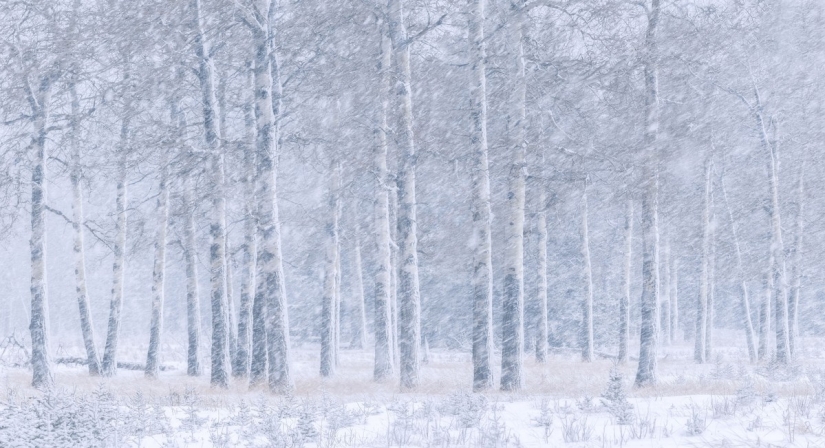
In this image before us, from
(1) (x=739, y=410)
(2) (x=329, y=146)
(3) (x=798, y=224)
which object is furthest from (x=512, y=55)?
(3) (x=798, y=224)

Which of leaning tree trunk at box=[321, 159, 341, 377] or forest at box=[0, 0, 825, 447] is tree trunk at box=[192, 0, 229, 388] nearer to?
forest at box=[0, 0, 825, 447]

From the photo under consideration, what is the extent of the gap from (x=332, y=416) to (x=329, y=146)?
8.29 meters

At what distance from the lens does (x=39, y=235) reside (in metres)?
15.4

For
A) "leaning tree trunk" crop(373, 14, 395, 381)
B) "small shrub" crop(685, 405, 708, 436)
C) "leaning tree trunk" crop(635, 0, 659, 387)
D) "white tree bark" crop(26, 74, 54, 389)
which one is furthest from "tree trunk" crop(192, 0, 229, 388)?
"small shrub" crop(685, 405, 708, 436)

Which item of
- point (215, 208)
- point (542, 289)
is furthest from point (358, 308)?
point (215, 208)

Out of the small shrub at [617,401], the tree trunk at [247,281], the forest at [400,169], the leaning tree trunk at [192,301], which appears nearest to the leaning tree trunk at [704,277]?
the forest at [400,169]

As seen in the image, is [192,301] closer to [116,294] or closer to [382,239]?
[116,294]

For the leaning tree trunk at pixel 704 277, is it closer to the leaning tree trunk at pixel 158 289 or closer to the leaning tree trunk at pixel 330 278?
the leaning tree trunk at pixel 330 278

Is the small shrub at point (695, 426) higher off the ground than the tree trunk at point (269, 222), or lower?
lower

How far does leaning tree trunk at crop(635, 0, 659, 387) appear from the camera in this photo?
14039mm

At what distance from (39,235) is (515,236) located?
9.29 meters

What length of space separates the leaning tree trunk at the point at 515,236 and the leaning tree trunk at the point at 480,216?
1.05ft

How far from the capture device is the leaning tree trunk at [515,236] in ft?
45.1

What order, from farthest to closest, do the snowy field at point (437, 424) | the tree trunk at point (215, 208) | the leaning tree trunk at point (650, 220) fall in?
1. the tree trunk at point (215, 208)
2. the leaning tree trunk at point (650, 220)
3. the snowy field at point (437, 424)
